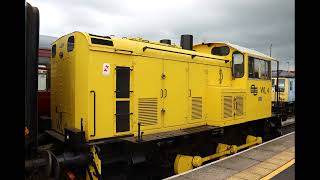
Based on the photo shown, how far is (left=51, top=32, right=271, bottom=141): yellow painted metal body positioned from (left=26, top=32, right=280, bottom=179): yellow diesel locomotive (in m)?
0.02

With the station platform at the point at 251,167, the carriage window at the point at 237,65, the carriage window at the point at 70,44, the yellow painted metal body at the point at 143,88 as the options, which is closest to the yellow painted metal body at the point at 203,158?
the station platform at the point at 251,167

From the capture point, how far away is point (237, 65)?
8.85 meters

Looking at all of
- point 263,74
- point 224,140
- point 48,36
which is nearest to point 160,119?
point 224,140

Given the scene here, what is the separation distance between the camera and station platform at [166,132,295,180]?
5691 mm

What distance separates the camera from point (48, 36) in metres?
8.47

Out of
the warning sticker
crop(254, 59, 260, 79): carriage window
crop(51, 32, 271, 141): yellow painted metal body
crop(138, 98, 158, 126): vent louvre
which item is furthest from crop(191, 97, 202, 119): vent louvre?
crop(254, 59, 260, 79): carriage window

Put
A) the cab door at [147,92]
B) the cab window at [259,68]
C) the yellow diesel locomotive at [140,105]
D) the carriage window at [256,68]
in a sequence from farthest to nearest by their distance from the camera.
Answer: the carriage window at [256,68] < the cab window at [259,68] < the cab door at [147,92] < the yellow diesel locomotive at [140,105]

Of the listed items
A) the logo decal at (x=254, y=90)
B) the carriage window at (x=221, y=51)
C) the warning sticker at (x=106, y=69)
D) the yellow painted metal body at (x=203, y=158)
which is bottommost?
the yellow painted metal body at (x=203, y=158)

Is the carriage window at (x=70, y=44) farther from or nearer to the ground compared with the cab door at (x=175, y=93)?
farther from the ground

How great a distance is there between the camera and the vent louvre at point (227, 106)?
780cm

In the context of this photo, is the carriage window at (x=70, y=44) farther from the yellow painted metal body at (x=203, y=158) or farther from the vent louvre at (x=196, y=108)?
the yellow painted metal body at (x=203, y=158)

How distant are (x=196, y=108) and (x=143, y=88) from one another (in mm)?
1990

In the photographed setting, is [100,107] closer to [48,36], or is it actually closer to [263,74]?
[48,36]

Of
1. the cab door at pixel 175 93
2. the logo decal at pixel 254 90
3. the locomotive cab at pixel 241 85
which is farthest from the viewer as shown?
the logo decal at pixel 254 90
